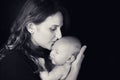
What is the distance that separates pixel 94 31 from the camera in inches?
40.4

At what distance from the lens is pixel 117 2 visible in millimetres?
1062

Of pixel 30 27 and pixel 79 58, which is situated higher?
pixel 30 27

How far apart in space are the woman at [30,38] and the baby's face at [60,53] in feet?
0.10

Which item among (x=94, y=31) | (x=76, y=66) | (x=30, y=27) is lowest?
(x=76, y=66)

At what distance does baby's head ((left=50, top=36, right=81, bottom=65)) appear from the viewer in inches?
37.0

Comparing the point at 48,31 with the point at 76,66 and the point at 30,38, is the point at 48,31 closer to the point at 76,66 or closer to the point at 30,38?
the point at 30,38

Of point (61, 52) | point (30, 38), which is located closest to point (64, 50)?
point (61, 52)

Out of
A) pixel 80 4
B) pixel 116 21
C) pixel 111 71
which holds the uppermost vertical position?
pixel 80 4

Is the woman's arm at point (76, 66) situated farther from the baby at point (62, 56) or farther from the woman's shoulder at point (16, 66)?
the woman's shoulder at point (16, 66)

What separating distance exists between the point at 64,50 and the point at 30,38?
14 cm

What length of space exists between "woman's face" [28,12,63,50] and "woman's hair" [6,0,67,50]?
0.06 feet

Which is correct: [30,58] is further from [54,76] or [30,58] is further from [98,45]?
[98,45]

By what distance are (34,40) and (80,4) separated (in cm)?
23

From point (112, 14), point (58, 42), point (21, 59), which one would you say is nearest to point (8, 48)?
point (21, 59)
